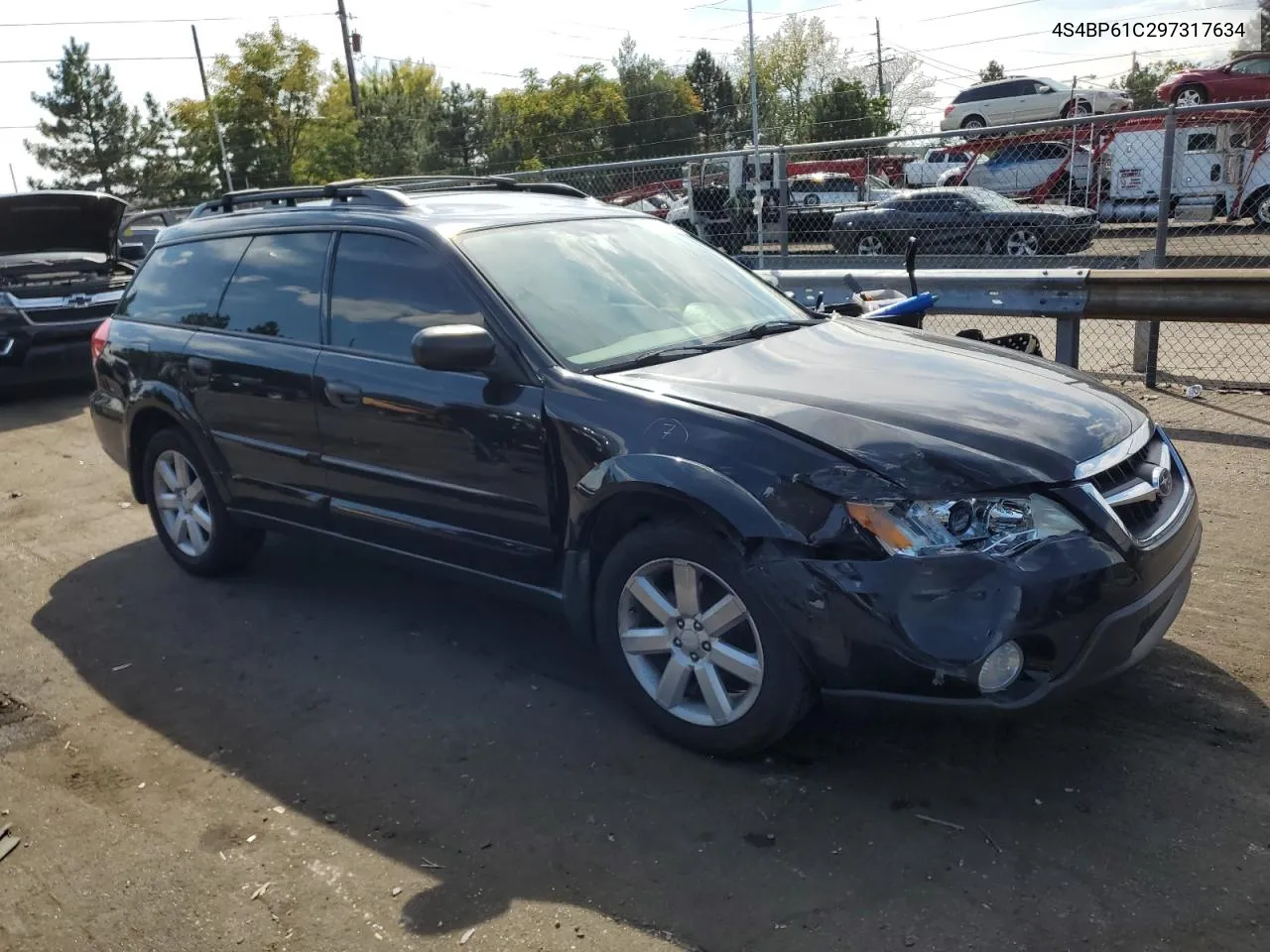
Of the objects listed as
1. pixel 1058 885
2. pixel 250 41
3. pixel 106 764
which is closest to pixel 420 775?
pixel 106 764

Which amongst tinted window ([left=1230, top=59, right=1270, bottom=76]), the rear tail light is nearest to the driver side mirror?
the rear tail light

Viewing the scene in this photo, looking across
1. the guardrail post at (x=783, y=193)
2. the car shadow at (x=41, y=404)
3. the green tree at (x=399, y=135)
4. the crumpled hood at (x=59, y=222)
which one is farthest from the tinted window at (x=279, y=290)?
the green tree at (x=399, y=135)

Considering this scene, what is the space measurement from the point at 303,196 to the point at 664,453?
271cm

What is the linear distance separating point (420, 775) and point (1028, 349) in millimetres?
4679

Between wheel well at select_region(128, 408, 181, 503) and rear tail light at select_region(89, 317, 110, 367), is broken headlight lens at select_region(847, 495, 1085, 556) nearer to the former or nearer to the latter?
wheel well at select_region(128, 408, 181, 503)

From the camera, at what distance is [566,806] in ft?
11.0

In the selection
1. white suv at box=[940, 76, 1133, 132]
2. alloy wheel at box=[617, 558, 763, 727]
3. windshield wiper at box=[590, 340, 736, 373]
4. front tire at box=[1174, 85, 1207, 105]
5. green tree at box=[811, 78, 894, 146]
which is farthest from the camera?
green tree at box=[811, 78, 894, 146]

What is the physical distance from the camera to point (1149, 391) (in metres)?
8.03

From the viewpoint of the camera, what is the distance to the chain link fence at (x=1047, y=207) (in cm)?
878

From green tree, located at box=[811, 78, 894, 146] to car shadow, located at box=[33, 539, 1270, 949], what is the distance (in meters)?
43.6

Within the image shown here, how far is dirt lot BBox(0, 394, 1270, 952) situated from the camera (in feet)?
9.19

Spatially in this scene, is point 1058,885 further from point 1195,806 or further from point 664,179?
point 664,179

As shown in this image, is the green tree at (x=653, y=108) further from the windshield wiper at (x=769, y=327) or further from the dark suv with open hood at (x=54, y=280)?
the windshield wiper at (x=769, y=327)

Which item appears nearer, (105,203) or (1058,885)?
(1058,885)
